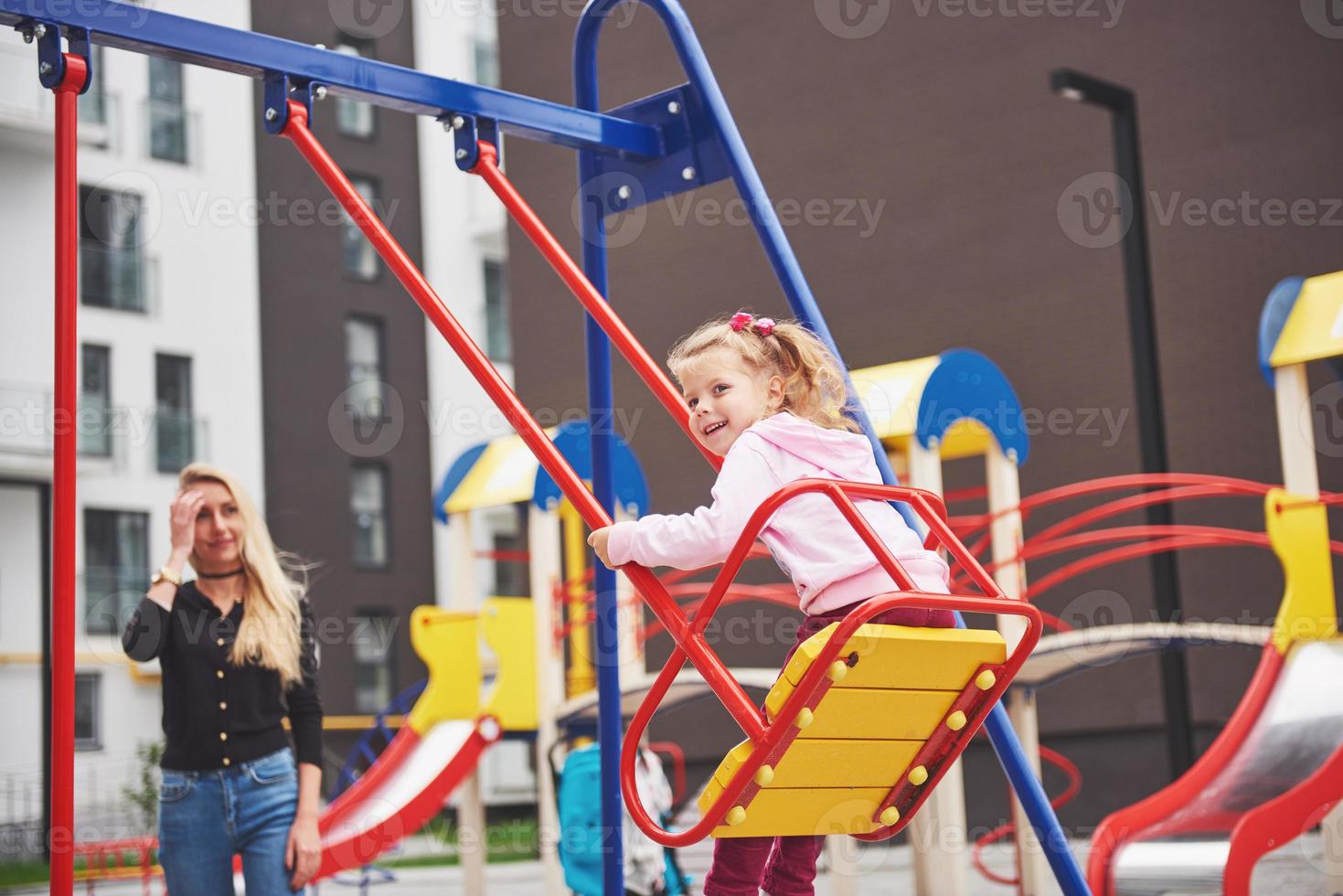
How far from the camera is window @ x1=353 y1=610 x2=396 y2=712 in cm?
2188

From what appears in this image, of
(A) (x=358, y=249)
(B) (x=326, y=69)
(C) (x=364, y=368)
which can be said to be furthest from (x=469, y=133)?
(A) (x=358, y=249)

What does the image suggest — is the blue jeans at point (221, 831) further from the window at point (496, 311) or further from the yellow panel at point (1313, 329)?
the window at point (496, 311)

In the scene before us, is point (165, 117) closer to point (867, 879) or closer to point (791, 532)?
point (867, 879)

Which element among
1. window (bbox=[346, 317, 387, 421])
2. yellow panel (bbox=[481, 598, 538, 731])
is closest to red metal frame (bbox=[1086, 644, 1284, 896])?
yellow panel (bbox=[481, 598, 538, 731])

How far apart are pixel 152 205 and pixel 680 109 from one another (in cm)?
1844

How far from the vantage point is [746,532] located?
246 centimetres

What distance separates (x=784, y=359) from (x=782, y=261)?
800mm

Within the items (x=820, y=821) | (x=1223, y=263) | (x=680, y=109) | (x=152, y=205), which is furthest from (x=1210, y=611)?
(x=152, y=205)

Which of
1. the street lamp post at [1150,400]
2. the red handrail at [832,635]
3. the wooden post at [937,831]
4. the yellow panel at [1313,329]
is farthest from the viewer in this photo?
the street lamp post at [1150,400]

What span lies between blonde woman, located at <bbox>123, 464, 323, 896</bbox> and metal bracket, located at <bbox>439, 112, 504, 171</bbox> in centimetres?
96

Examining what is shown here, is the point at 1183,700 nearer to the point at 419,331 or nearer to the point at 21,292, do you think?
the point at 21,292

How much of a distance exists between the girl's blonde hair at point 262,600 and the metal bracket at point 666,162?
1.21 m

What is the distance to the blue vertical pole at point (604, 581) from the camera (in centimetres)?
375

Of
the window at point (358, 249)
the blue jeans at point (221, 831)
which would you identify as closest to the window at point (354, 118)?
the window at point (358, 249)
